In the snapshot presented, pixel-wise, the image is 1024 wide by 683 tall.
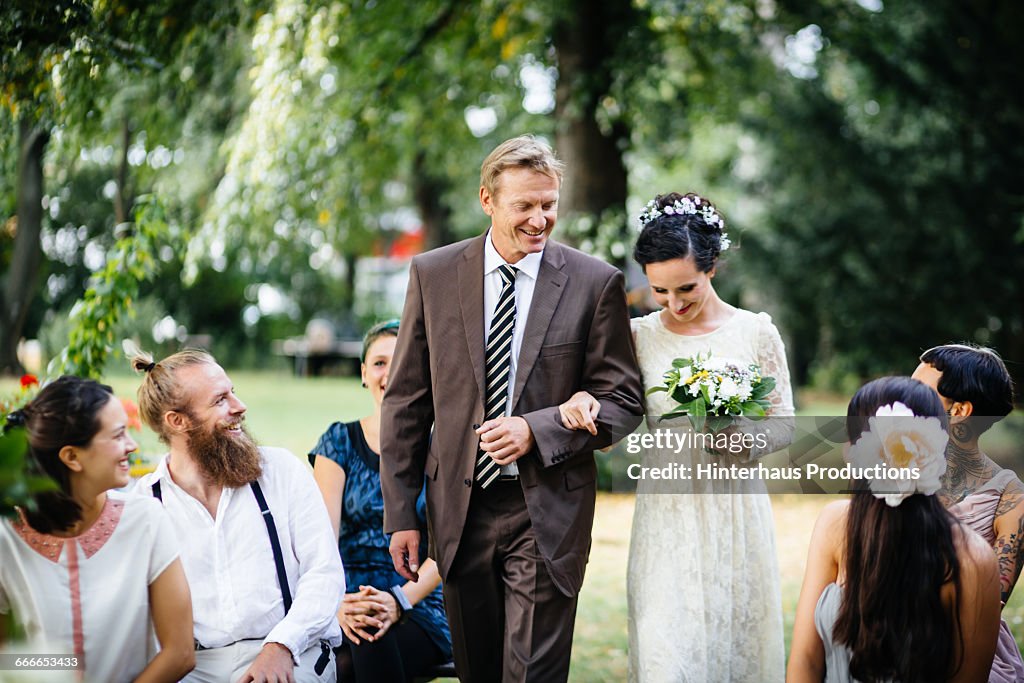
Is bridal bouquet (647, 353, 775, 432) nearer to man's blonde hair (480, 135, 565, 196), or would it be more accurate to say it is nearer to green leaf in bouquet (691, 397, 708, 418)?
green leaf in bouquet (691, 397, 708, 418)

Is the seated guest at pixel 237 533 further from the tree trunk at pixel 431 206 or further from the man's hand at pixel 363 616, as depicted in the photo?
the tree trunk at pixel 431 206

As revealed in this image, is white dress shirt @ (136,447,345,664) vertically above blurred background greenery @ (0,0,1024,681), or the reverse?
blurred background greenery @ (0,0,1024,681)

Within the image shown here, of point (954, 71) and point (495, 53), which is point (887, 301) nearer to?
point (954, 71)

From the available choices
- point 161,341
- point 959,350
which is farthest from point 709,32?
point 161,341

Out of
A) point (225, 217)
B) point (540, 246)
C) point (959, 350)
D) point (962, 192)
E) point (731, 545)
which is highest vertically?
point (962, 192)

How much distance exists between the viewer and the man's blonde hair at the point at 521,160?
335 cm

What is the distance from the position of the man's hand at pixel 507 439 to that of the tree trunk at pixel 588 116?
6.68 metres

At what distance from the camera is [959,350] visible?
3.44 meters

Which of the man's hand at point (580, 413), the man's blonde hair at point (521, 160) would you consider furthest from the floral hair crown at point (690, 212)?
the man's hand at point (580, 413)

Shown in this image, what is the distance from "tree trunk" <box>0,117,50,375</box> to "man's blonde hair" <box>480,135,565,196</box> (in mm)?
3236

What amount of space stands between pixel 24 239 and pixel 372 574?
3.09m

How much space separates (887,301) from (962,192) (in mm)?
1967

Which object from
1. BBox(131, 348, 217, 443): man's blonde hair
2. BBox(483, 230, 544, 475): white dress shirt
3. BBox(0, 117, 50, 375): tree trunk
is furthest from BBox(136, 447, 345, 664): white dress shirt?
BBox(0, 117, 50, 375): tree trunk

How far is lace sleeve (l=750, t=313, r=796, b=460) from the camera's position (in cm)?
358
